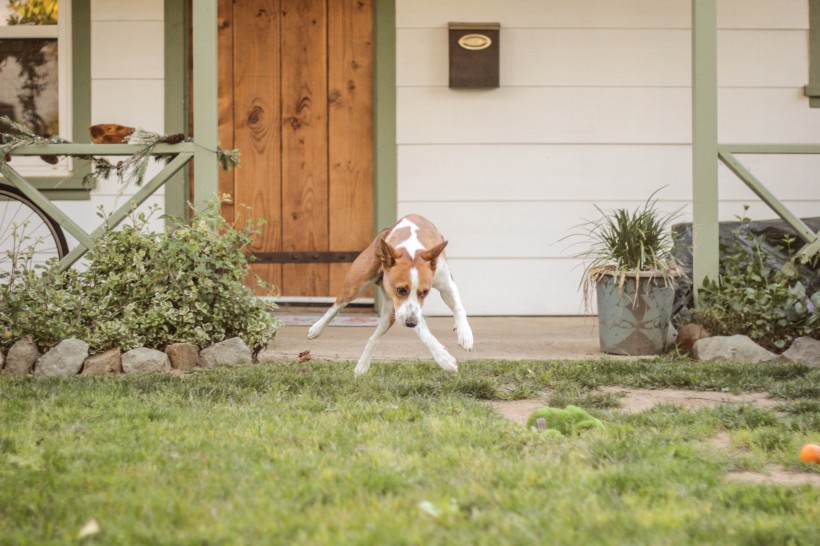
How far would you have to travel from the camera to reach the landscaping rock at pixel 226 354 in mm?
5008

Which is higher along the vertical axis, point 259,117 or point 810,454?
point 259,117

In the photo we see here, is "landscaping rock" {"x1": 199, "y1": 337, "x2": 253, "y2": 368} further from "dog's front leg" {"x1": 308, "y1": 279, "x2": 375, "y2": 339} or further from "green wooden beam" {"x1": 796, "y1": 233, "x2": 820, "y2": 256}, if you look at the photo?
"green wooden beam" {"x1": 796, "y1": 233, "x2": 820, "y2": 256}

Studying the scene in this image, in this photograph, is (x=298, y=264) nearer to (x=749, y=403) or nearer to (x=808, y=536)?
(x=749, y=403)

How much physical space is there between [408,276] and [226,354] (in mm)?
1235

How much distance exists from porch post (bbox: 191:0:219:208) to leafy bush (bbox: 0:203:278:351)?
263mm

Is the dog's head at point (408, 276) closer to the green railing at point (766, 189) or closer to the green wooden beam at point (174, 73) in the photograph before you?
the green railing at point (766, 189)

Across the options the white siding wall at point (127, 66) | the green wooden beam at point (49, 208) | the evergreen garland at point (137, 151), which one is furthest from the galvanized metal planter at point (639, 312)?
the white siding wall at point (127, 66)

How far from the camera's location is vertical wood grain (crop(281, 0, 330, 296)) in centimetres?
716

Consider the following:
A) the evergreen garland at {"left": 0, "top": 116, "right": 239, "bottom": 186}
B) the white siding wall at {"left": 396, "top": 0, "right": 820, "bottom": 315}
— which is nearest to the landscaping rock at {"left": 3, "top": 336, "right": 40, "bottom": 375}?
the evergreen garland at {"left": 0, "top": 116, "right": 239, "bottom": 186}

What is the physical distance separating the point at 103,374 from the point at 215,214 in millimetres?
1118

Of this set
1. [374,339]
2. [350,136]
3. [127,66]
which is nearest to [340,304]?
[374,339]

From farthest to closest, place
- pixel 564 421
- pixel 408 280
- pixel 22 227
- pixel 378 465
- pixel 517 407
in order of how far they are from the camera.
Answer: pixel 22 227 < pixel 408 280 < pixel 517 407 < pixel 564 421 < pixel 378 465

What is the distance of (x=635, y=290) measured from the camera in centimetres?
544

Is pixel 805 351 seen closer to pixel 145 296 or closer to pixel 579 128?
pixel 579 128
